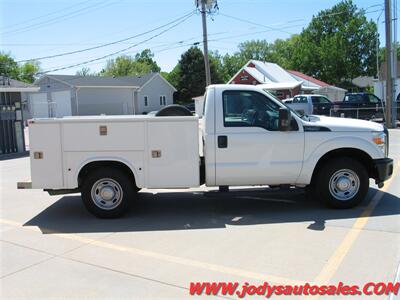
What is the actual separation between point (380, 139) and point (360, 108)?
24.0m

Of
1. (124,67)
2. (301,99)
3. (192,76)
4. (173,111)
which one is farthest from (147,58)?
(173,111)

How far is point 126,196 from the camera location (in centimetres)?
693

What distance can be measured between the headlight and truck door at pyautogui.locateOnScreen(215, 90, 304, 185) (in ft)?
3.89

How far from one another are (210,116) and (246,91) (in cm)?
71

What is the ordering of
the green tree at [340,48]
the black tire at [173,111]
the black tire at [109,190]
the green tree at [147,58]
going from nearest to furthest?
the black tire at [109,190]
the black tire at [173,111]
the green tree at [340,48]
the green tree at [147,58]

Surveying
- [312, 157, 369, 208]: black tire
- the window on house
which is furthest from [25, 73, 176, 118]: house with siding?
[312, 157, 369, 208]: black tire

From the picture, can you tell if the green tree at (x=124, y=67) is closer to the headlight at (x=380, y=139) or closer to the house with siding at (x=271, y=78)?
the house with siding at (x=271, y=78)

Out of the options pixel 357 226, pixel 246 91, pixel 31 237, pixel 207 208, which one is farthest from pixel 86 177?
pixel 357 226

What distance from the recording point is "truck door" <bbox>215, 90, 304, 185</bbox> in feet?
22.6

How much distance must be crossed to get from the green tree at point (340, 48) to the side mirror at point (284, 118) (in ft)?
216

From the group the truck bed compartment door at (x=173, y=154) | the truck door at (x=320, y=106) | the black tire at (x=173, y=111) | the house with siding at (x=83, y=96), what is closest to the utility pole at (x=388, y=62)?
the truck door at (x=320, y=106)

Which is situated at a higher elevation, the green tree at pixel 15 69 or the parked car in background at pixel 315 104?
the green tree at pixel 15 69

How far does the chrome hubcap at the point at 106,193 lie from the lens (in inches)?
273

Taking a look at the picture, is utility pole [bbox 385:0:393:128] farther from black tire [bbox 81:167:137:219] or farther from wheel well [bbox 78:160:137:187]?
black tire [bbox 81:167:137:219]
